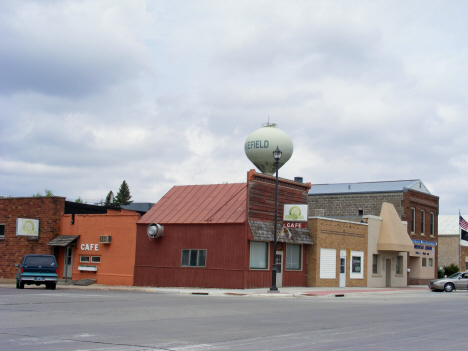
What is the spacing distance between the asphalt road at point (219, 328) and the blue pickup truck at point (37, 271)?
9910 mm

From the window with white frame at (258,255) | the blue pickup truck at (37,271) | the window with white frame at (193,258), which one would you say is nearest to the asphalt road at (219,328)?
the blue pickup truck at (37,271)

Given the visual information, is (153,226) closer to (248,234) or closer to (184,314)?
(248,234)

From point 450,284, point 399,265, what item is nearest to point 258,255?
point 450,284

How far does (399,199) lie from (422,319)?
32.2 meters

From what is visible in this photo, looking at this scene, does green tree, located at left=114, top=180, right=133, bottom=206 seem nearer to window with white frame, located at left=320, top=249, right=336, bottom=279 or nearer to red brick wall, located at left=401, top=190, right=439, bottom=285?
red brick wall, located at left=401, top=190, right=439, bottom=285

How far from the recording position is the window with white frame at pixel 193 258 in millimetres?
30734

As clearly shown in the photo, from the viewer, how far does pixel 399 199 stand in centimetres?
4581

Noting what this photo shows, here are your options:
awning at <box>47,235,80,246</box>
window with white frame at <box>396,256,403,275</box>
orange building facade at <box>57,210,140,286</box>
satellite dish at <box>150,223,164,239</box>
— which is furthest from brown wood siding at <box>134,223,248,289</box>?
window with white frame at <box>396,256,403,275</box>

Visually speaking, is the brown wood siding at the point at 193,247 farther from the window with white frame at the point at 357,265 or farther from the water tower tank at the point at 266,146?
the window with white frame at the point at 357,265

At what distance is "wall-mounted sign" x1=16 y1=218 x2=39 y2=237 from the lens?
115 feet

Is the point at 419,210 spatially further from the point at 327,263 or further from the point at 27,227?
the point at 27,227

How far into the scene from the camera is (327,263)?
34719 mm

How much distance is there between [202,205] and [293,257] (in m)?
6.24

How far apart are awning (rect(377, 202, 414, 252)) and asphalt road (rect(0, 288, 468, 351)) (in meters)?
22.3
